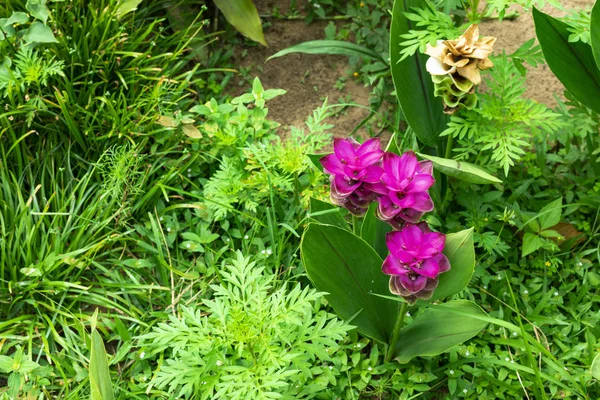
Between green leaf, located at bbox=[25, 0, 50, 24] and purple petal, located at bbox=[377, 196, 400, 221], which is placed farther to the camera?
green leaf, located at bbox=[25, 0, 50, 24]

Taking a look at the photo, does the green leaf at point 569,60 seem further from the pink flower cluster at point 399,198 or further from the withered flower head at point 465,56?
the pink flower cluster at point 399,198

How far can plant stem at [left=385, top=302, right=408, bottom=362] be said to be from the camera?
171cm

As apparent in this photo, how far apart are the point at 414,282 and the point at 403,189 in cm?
22

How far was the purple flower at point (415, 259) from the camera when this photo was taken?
1.48m

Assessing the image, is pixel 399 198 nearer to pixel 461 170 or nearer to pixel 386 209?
pixel 386 209

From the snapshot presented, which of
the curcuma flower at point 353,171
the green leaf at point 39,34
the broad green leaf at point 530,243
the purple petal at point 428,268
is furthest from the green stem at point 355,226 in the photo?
the green leaf at point 39,34

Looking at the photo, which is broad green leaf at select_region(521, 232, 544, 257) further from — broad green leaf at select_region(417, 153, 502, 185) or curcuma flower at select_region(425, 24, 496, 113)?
curcuma flower at select_region(425, 24, 496, 113)

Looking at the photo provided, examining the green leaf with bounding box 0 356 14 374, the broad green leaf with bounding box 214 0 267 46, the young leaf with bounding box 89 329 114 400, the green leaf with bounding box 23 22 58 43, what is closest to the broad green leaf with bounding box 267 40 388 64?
the broad green leaf with bounding box 214 0 267 46

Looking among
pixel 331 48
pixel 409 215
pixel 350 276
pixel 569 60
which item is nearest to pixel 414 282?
pixel 409 215

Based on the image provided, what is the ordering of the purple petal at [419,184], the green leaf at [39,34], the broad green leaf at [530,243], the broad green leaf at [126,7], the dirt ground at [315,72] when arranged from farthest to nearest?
1. the dirt ground at [315,72]
2. the broad green leaf at [126,7]
3. the green leaf at [39,34]
4. the broad green leaf at [530,243]
5. the purple petal at [419,184]

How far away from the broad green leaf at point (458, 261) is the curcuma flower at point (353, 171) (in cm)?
23

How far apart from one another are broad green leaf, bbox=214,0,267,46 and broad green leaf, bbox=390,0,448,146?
0.77 meters

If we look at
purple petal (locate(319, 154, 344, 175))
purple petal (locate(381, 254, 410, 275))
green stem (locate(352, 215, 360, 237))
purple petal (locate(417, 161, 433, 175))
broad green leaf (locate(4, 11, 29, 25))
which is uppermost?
broad green leaf (locate(4, 11, 29, 25))

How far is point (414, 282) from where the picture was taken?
1506mm
